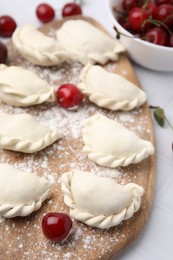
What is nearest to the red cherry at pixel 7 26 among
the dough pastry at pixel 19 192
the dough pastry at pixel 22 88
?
A: the dough pastry at pixel 22 88

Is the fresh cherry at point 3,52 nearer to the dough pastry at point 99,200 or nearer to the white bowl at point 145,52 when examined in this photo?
the white bowl at point 145,52

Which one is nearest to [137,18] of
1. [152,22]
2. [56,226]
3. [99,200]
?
[152,22]

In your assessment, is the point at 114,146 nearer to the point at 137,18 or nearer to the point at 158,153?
the point at 158,153

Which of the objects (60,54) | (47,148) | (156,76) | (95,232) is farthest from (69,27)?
(95,232)

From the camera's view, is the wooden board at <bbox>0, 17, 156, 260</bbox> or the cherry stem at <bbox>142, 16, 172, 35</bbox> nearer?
the wooden board at <bbox>0, 17, 156, 260</bbox>

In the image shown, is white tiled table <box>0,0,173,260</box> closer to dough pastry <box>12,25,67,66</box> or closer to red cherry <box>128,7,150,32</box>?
red cherry <box>128,7,150,32</box>

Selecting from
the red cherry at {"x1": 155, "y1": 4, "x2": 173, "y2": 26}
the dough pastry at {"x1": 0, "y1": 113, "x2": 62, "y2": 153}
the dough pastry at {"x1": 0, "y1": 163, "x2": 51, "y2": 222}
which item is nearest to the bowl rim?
the red cherry at {"x1": 155, "y1": 4, "x2": 173, "y2": 26}

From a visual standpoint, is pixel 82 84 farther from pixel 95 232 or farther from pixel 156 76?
pixel 95 232
